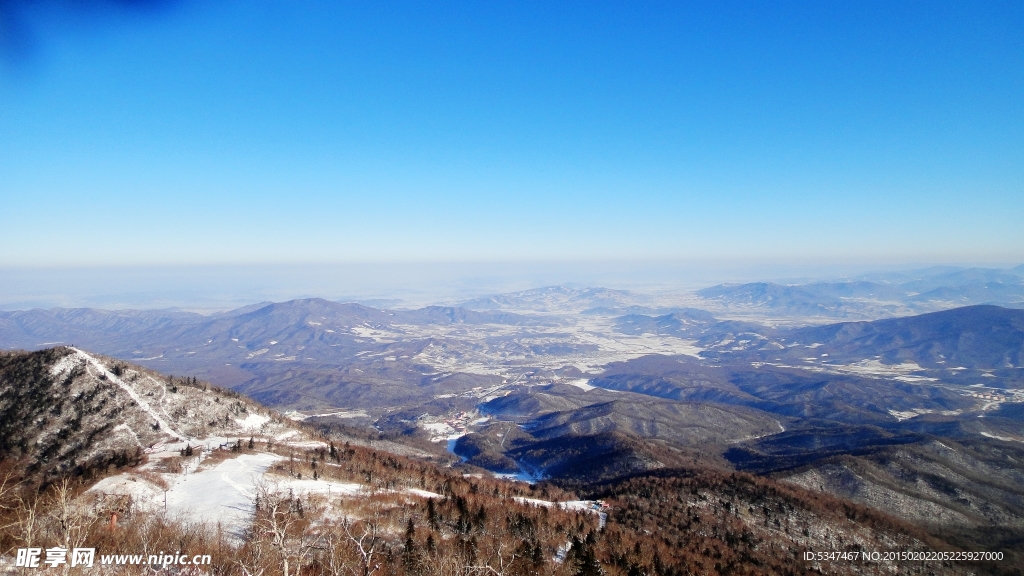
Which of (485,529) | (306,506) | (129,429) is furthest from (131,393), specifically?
(485,529)

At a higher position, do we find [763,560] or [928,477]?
[763,560]

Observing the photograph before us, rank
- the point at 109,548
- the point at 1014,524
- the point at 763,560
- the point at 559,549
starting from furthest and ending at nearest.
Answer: the point at 1014,524 < the point at 763,560 < the point at 559,549 < the point at 109,548

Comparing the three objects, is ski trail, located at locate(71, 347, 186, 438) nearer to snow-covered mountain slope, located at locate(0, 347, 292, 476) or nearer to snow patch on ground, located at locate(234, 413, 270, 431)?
snow-covered mountain slope, located at locate(0, 347, 292, 476)

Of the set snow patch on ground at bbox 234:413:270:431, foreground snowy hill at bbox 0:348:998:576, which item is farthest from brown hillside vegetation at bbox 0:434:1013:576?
snow patch on ground at bbox 234:413:270:431

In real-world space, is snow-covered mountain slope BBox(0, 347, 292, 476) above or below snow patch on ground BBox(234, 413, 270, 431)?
above

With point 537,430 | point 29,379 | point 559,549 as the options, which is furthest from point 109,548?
point 537,430

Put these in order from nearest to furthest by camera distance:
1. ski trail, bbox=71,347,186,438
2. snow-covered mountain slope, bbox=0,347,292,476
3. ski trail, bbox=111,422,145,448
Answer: snow-covered mountain slope, bbox=0,347,292,476 → ski trail, bbox=111,422,145,448 → ski trail, bbox=71,347,186,438

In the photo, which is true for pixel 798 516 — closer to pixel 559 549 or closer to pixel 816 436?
pixel 559 549

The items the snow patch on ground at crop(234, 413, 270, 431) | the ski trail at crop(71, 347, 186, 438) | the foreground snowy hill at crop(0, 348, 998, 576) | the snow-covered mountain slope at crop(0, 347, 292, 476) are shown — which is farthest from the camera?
the snow patch on ground at crop(234, 413, 270, 431)

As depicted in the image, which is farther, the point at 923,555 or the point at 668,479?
the point at 668,479
